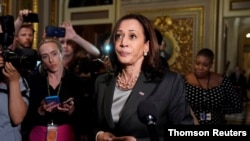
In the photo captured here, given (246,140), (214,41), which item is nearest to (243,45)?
(214,41)

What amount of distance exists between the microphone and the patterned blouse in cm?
113

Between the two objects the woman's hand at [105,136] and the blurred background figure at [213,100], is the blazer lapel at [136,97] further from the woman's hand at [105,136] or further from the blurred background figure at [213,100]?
the blurred background figure at [213,100]

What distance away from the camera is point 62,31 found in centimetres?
226

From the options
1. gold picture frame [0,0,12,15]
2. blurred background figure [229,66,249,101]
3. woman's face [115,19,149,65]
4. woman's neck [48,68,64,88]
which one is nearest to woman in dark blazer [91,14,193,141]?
woman's face [115,19,149,65]

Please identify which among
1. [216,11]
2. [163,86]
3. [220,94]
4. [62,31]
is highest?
[216,11]

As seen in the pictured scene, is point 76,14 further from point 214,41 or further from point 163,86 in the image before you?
point 163,86

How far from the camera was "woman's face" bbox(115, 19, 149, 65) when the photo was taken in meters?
1.32

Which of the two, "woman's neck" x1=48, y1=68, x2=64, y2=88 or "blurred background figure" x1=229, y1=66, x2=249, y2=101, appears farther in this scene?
"blurred background figure" x1=229, y1=66, x2=249, y2=101

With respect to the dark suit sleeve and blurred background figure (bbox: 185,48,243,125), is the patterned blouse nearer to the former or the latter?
blurred background figure (bbox: 185,48,243,125)

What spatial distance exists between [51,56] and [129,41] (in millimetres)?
858

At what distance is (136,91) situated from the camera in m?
1.32

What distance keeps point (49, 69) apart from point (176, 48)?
9.88ft

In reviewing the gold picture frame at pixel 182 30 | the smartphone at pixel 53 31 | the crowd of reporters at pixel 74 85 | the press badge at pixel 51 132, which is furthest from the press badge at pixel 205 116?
the gold picture frame at pixel 182 30

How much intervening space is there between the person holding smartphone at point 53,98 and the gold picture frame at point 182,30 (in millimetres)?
2814
